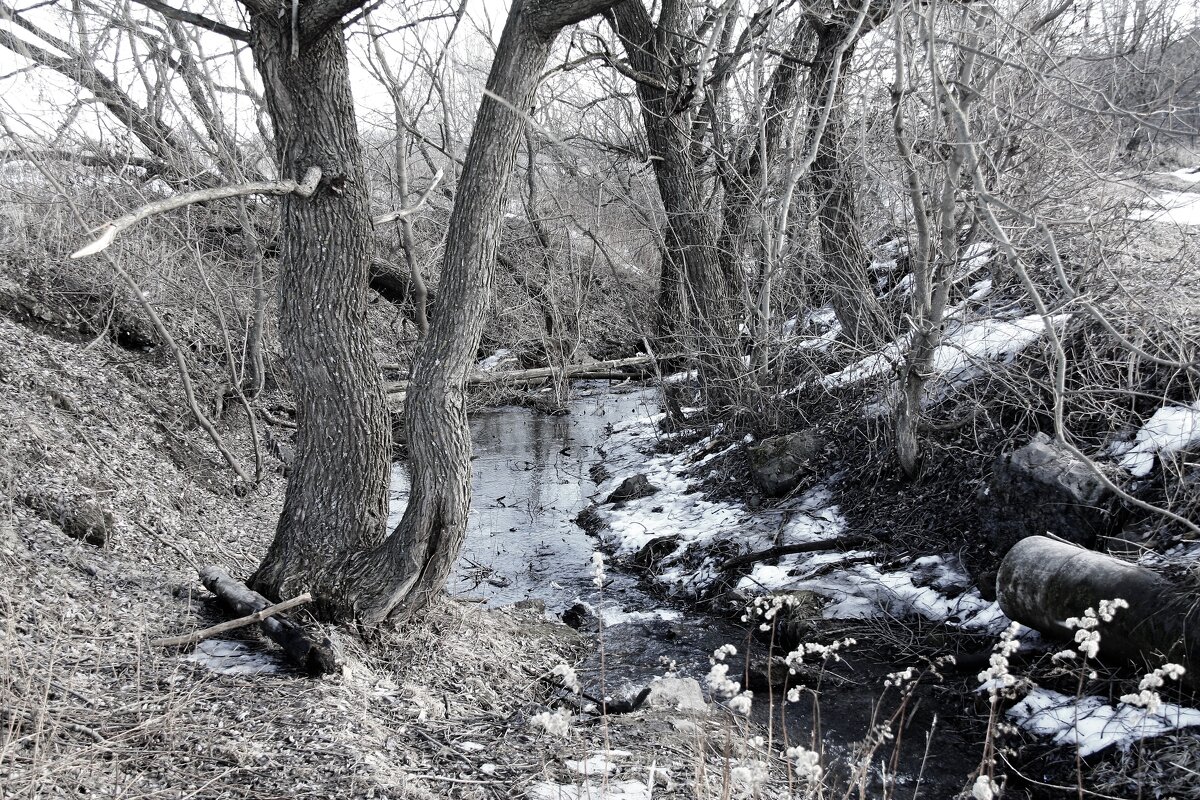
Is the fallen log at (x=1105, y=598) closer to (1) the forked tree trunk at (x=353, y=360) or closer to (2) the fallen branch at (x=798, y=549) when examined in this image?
(2) the fallen branch at (x=798, y=549)

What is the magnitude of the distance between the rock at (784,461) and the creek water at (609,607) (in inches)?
71.2

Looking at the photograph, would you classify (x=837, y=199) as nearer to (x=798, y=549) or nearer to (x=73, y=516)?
(x=798, y=549)

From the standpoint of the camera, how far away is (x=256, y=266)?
31.4ft

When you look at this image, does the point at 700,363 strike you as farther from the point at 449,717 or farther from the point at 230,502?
the point at 449,717

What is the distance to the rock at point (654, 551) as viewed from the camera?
26.9 feet

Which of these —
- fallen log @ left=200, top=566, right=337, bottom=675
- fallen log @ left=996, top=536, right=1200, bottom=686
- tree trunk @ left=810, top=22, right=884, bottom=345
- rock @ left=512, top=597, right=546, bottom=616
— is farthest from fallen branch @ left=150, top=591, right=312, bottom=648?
tree trunk @ left=810, top=22, right=884, bottom=345

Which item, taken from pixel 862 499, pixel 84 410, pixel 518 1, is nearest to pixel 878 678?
pixel 862 499

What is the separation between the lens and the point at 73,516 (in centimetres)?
557

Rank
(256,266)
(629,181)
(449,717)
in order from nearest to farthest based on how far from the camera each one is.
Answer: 1. (449,717)
2. (256,266)
3. (629,181)

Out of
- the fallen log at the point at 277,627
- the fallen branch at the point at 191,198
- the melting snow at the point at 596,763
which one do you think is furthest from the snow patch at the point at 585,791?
the fallen branch at the point at 191,198

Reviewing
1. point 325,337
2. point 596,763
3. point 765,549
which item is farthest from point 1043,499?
point 325,337

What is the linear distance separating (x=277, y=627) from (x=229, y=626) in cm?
25

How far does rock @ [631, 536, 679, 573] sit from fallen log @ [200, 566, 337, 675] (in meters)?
4.01

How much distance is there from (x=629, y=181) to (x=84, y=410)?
284 inches
